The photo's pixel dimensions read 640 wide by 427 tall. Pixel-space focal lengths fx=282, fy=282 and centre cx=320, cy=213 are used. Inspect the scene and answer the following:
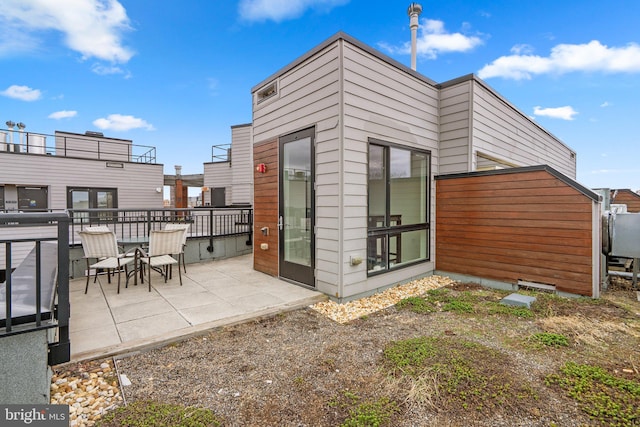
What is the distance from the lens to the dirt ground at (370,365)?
1771 mm

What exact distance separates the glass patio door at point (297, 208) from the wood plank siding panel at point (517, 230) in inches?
103

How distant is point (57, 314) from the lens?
2.04 meters

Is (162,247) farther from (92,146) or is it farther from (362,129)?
(92,146)

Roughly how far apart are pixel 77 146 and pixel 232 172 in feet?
25.6

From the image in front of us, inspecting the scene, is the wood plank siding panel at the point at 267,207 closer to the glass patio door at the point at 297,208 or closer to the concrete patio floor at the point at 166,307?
the glass patio door at the point at 297,208

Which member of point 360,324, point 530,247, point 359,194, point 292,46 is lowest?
point 360,324

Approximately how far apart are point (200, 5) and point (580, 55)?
13642 mm

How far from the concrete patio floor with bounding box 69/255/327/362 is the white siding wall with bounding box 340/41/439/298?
28.8 inches

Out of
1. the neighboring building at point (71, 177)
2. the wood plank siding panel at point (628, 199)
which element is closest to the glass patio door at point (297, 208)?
the neighboring building at point (71, 177)

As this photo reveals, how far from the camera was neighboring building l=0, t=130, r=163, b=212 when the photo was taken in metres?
10.2

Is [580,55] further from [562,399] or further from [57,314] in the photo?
[57,314]

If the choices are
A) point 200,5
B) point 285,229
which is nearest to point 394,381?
point 285,229

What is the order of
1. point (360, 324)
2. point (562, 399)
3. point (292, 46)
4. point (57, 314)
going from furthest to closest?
point (292, 46)
point (360, 324)
point (57, 314)
point (562, 399)

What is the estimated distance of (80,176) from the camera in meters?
11.2
